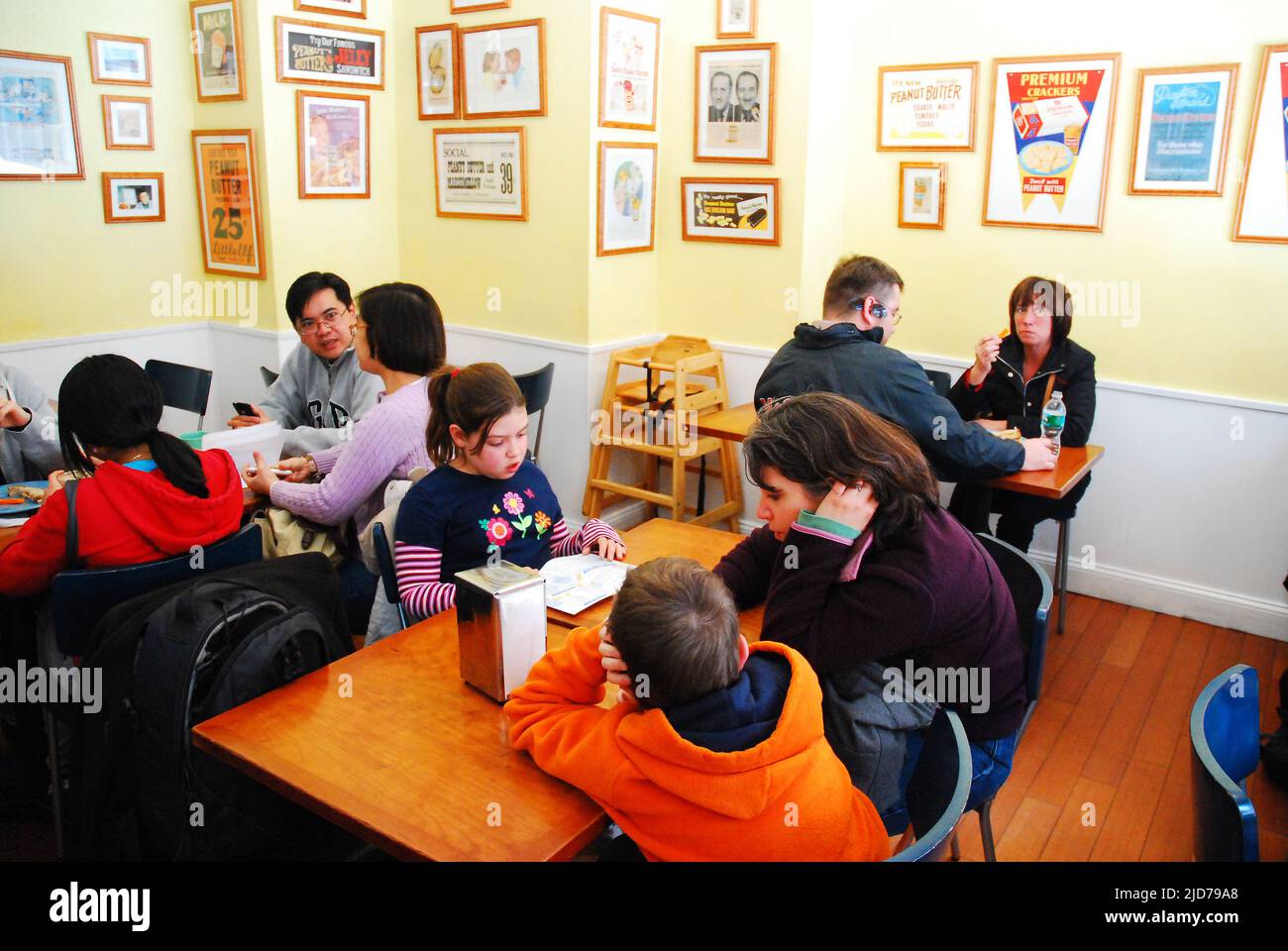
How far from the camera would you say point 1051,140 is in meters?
3.74

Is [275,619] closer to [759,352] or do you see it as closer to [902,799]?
[902,799]

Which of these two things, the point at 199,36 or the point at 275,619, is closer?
the point at 275,619

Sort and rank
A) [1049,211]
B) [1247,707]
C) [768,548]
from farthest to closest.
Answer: [1049,211], [768,548], [1247,707]

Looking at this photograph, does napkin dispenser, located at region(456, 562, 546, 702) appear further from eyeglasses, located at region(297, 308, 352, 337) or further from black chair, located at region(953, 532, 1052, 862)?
eyeglasses, located at region(297, 308, 352, 337)

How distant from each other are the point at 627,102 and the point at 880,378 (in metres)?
2.16

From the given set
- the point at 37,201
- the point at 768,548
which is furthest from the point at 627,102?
the point at 768,548

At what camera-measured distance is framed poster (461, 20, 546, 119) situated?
4180 millimetres

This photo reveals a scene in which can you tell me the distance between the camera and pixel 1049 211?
381cm

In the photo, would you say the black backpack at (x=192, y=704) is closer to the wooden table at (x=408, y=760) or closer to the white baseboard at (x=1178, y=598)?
the wooden table at (x=408, y=760)

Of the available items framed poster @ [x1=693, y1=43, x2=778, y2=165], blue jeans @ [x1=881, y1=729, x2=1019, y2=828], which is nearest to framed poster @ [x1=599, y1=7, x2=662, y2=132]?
framed poster @ [x1=693, y1=43, x2=778, y2=165]

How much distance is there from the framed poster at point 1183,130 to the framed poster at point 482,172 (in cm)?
244

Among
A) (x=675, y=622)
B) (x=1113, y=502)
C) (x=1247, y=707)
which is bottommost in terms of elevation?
(x=1113, y=502)

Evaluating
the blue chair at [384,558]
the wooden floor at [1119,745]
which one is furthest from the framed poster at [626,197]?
the blue chair at [384,558]

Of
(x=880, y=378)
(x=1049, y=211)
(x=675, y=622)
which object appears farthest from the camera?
(x=1049, y=211)
